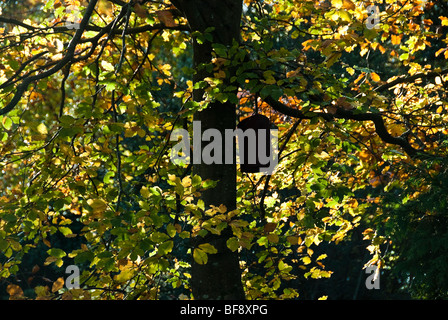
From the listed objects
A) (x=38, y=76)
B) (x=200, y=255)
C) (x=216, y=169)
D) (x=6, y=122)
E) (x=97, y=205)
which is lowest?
(x=200, y=255)

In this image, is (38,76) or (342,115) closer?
(38,76)

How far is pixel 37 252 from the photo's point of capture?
47.1 ft

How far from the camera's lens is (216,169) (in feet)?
12.0

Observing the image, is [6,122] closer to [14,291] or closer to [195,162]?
[14,291]

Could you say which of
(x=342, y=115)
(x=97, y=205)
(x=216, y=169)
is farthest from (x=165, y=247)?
(x=342, y=115)

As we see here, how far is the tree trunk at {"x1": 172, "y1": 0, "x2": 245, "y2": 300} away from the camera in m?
3.55

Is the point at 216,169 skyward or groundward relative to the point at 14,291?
skyward

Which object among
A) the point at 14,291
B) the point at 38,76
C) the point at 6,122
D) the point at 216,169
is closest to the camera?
the point at 38,76

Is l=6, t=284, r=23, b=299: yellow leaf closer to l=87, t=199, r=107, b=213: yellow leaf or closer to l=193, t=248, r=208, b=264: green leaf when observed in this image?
l=87, t=199, r=107, b=213: yellow leaf

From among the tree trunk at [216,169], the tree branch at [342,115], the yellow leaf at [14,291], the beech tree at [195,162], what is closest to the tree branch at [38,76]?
the beech tree at [195,162]

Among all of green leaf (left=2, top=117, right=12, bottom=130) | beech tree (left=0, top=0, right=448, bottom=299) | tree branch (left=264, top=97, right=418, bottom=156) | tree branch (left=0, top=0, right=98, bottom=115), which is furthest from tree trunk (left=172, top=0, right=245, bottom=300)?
green leaf (left=2, top=117, right=12, bottom=130)

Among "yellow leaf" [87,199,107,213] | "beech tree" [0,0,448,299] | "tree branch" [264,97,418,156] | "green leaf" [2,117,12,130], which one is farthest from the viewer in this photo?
"tree branch" [264,97,418,156]

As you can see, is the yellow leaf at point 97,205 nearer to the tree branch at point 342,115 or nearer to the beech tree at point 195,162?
the beech tree at point 195,162
